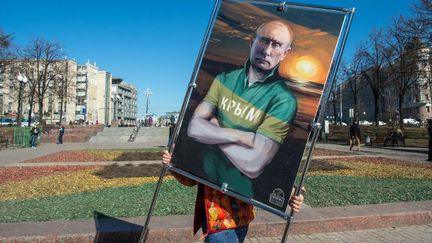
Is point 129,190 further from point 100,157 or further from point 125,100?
point 125,100

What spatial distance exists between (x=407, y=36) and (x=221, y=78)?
28.2 meters

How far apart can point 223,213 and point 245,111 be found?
76 centimetres

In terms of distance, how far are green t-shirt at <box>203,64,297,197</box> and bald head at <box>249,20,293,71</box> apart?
0.07m

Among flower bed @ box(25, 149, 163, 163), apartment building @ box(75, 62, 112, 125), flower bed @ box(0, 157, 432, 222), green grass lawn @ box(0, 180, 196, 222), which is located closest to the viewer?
green grass lawn @ box(0, 180, 196, 222)

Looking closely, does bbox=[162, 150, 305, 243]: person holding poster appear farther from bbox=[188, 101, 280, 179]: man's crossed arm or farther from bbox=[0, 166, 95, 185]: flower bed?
bbox=[0, 166, 95, 185]: flower bed

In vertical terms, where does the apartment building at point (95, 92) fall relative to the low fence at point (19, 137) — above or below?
above

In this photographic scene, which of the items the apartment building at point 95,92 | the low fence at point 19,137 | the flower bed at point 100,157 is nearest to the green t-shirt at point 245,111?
the flower bed at point 100,157

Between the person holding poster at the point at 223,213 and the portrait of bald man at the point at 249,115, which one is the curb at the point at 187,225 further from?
the portrait of bald man at the point at 249,115

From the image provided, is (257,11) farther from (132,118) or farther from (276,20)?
(132,118)

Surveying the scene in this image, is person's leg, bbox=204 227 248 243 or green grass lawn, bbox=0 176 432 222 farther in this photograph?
green grass lawn, bbox=0 176 432 222

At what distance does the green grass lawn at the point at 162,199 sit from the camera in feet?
20.5

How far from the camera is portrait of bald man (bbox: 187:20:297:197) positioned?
8.84ft

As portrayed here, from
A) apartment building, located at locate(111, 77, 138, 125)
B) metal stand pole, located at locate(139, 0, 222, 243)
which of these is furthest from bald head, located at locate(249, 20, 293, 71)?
apartment building, located at locate(111, 77, 138, 125)

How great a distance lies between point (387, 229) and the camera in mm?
5977
